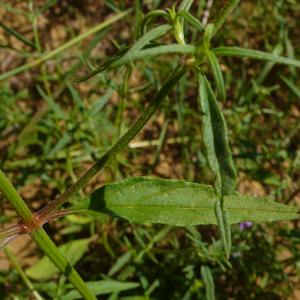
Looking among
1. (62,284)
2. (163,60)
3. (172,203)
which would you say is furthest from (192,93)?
(172,203)

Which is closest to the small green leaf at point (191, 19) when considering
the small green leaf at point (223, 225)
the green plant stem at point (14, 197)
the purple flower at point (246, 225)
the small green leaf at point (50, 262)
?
the small green leaf at point (223, 225)

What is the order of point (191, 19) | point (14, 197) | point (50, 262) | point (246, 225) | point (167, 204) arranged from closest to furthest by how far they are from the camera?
point (191, 19), point (14, 197), point (167, 204), point (246, 225), point (50, 262)

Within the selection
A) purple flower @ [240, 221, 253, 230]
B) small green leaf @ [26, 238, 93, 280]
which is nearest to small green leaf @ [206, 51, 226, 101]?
purple flower @ [240, 221, 253, 230]

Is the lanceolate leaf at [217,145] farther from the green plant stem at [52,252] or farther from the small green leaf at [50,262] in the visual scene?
the small green leaf at [50,262]

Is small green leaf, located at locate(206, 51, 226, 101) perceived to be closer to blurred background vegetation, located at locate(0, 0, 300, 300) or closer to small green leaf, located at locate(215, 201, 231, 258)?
small green leaf, located at locate(215, 201, 231, 258)

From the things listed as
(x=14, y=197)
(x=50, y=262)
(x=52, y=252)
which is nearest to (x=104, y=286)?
(x=50, y=262)

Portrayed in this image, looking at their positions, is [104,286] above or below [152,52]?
below

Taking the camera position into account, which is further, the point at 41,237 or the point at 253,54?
the point at 41,237

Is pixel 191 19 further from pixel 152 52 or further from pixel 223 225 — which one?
pixel 223 225

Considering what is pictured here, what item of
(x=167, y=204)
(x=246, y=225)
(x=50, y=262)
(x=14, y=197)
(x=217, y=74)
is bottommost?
(x=246, y=225)
